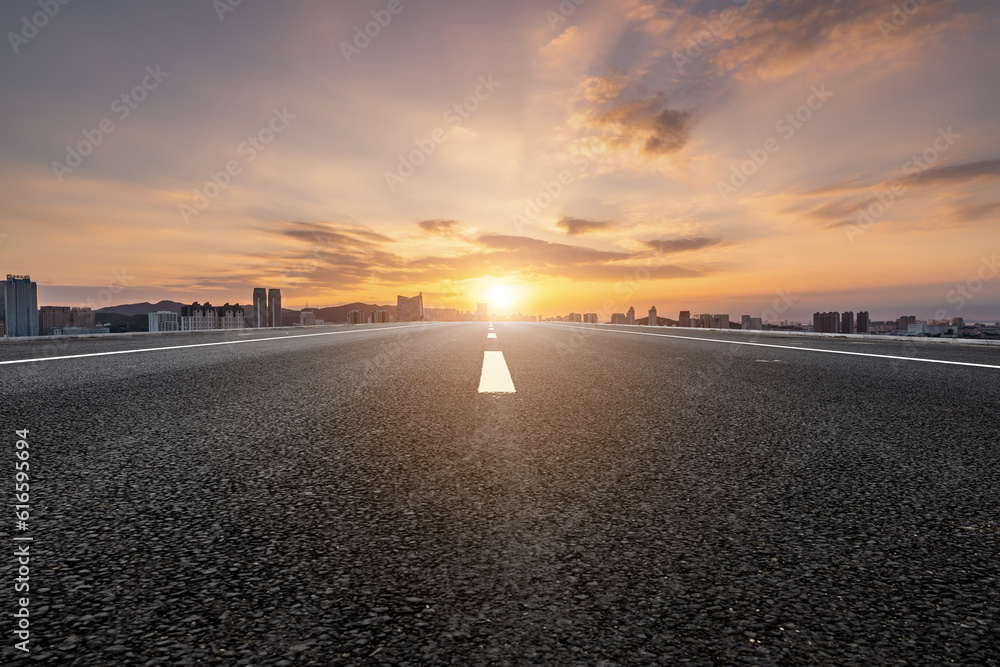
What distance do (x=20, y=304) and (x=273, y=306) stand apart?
53.8 m

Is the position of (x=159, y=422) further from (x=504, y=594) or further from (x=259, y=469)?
(x=504, y=594)

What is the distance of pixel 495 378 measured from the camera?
19.5 ft

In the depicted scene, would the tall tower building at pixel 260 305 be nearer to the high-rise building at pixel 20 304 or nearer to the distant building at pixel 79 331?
the high-rise building at pixel 20 304

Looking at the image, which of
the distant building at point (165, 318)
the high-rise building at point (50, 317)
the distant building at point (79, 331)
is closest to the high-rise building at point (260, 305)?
the distant building at point (165, 318)

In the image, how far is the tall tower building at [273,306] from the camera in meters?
140

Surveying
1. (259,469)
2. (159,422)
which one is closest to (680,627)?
(259,469)

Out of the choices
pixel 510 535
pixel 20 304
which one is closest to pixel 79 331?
pixel 510 535

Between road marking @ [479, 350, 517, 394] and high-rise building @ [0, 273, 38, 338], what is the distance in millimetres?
104889

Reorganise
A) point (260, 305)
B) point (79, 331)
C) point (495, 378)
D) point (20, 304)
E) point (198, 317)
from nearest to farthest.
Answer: point (495, 378) < point (79, 331) < point (20, 304) < point (260, 305) < point (198, 317)

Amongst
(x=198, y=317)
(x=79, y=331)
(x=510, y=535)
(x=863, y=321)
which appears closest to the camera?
(x=510, y=535)

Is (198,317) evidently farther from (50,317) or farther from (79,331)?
(79,331)

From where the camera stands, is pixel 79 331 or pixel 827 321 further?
pixel 827 321

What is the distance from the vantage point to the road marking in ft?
16.8

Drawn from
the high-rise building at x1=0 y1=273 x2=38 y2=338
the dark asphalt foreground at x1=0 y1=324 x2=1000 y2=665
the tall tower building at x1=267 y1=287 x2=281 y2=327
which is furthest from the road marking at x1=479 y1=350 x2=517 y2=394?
the tall tower building at x1=267 y1=287 x2=281 y2=327
